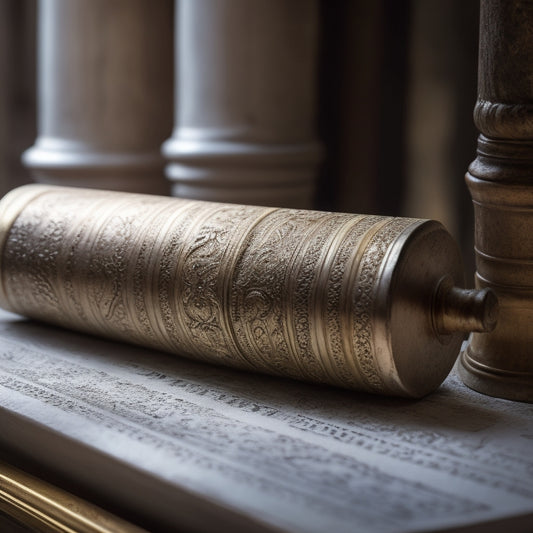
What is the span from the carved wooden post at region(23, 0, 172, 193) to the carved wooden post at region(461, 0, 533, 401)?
4.41ft

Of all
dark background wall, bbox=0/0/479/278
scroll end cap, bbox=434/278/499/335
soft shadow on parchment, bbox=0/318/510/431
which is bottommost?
soft shadow on parchment, bbox=0/318/510/431

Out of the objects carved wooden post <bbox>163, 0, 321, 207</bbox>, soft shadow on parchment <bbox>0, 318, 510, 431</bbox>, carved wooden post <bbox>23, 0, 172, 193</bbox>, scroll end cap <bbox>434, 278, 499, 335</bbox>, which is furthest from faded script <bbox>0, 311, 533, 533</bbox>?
carved wooden post <bbox>23, 0, 172, 193</bbox>

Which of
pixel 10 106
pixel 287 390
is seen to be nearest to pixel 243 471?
pixel 287 390

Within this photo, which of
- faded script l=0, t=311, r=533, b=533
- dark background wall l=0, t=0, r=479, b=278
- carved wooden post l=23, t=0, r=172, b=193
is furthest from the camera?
carved wooden post l=23, t=0, r=172, b=193

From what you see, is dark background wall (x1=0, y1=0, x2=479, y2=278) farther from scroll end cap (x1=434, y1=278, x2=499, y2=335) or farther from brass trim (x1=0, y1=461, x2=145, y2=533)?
brass trim (x1=0, y1=461, x2=145, y2=533)

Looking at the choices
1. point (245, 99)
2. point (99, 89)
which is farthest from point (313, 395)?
point (99, 89)

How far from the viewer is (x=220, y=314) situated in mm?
1566

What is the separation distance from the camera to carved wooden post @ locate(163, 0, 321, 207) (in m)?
2.26

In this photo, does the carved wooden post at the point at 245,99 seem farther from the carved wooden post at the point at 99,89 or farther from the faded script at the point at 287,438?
the faded script at the point at 287,438

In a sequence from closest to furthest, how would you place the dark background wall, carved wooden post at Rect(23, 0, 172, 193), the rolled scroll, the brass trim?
the brass trim
the rolled scroll
the dark background wall
carved wooden post at Rect(23, 0, 172, 193)

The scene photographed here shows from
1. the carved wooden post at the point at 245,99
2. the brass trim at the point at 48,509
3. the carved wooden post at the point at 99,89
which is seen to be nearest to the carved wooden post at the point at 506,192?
the brass trim at the point at 48,509

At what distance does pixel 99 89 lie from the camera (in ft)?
8.55

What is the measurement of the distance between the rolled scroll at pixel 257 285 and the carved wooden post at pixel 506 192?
64 millimetres

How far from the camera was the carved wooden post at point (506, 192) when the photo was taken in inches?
56.2
